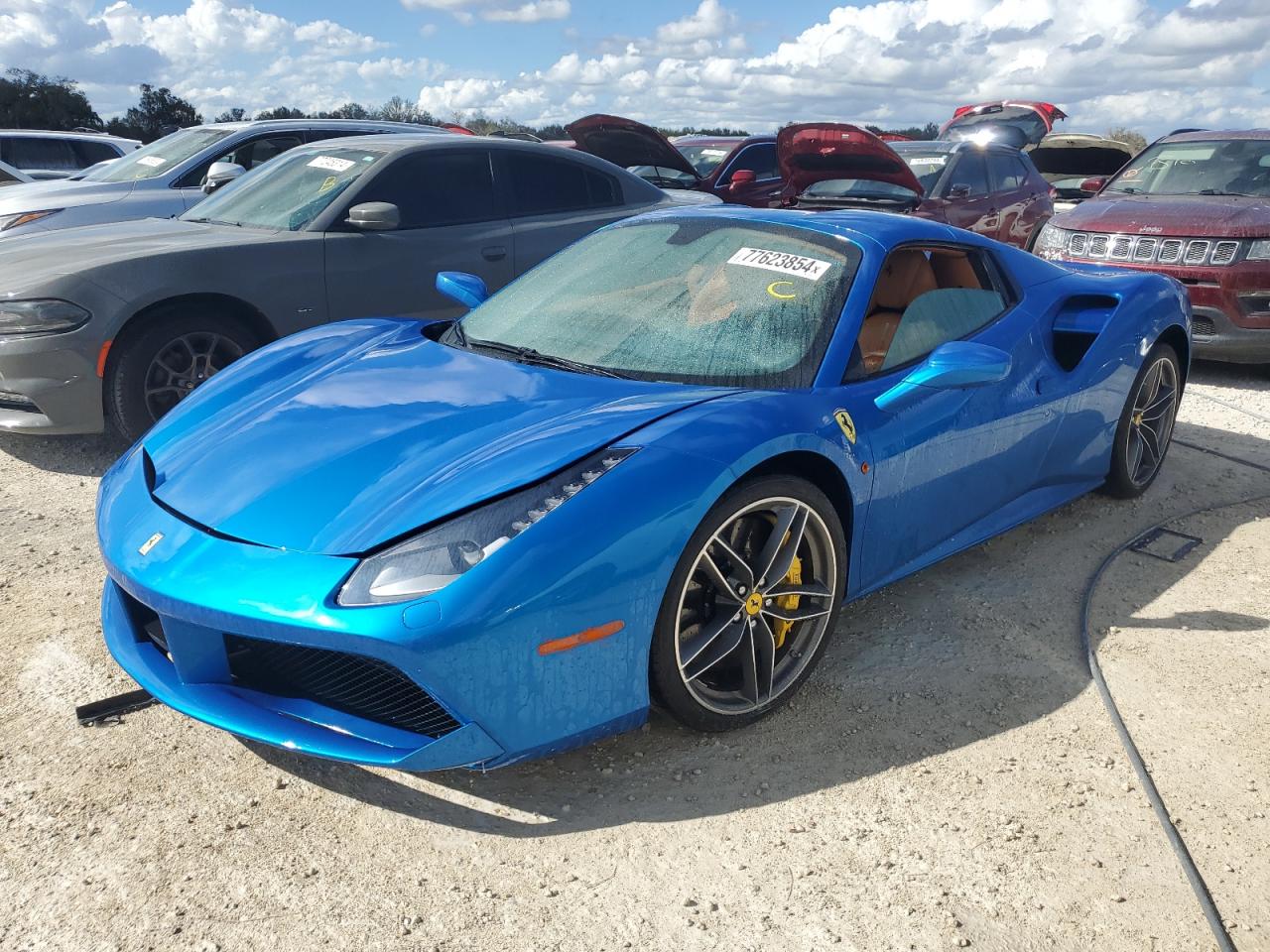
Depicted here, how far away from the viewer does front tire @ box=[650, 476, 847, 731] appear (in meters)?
2.41

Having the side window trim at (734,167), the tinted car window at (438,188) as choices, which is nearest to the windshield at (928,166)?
the side window trim at (734,167)

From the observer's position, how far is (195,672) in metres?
2.26

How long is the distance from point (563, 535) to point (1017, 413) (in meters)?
1.89

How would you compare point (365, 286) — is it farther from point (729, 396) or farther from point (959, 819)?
point (959, 819)

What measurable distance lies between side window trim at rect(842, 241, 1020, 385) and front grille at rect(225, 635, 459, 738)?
1.43m

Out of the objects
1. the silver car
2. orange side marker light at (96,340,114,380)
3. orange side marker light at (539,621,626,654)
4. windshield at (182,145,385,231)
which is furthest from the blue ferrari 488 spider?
the silver car

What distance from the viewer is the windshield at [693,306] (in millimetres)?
2879

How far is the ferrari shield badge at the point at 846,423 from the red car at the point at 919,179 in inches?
166

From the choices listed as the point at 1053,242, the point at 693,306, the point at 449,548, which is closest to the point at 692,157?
the point at 1053,242

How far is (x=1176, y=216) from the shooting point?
6691mm

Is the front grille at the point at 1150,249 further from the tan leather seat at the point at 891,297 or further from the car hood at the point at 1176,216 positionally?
the tan leather seat at the point at 891,297

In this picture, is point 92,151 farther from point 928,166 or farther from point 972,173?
point 972,173

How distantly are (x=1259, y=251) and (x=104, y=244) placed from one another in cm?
632

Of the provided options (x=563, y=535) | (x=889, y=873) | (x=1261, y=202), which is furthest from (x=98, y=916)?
(x=1261, y=202)
